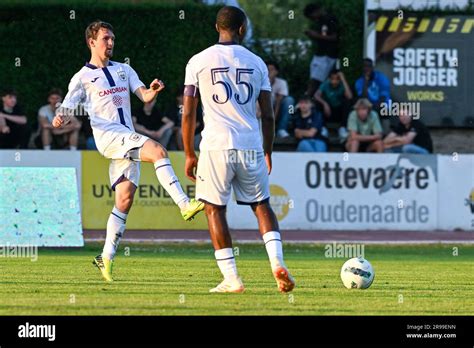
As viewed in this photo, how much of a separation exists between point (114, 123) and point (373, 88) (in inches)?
516

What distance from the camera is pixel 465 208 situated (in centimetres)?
2373

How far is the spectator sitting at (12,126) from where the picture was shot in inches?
936

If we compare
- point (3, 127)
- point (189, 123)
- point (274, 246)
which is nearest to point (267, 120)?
point (189, 123)

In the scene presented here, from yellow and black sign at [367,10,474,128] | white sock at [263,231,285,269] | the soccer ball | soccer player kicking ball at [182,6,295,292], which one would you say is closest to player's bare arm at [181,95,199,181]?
soccer player kicking ball at [182,6,295,292]

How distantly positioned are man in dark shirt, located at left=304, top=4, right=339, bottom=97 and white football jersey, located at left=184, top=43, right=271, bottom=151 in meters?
15.2

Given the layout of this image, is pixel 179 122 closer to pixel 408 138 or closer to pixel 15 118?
pixel 15 118

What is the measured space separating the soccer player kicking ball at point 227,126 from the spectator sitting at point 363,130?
538 inches

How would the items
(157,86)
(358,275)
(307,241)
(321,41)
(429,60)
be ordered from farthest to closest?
(429,60) → (321,41) → (307,241) → (157,86) → (358,275)

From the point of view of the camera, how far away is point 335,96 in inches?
1008

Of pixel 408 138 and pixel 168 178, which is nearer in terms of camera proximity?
pixel 168 178

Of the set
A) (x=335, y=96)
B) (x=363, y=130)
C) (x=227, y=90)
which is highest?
(x=227, y=90)

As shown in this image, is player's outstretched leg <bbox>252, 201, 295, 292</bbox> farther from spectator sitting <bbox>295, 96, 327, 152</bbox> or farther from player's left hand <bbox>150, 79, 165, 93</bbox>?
spectator sitting <bbox>295, 96, 327, 152</bbox>

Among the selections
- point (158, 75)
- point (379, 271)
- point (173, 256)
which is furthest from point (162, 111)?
point (379, 271)
